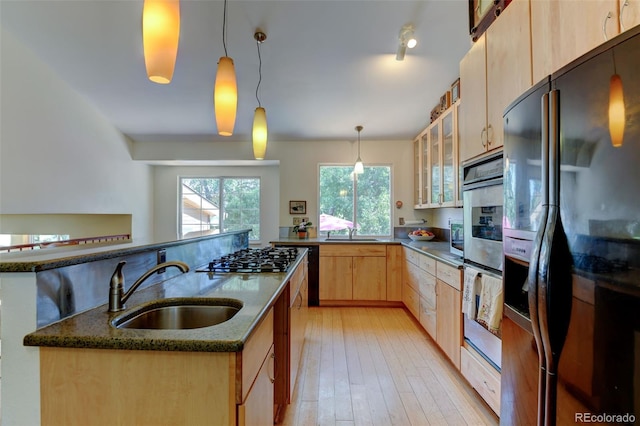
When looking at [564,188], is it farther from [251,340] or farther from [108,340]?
[108,340]

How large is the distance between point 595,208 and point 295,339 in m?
1.64

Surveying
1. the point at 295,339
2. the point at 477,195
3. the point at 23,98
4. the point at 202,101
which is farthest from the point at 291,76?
the point at 23,98

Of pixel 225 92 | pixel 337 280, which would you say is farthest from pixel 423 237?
pixel 225 92

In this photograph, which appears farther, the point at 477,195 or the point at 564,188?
the point at 477,195

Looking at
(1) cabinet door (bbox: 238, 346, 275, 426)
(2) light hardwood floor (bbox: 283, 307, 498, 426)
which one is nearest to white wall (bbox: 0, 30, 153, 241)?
(2) light hardwood floor (bbox: 283, 307, 498, 426)

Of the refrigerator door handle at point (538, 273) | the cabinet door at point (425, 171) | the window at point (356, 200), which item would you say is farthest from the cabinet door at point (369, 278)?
the refrigerator door handle at point (538, 273)

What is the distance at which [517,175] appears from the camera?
969mm

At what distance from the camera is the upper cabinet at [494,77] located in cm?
131

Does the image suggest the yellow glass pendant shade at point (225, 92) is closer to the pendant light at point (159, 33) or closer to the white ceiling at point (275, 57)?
the pendant light at point (159, 33)

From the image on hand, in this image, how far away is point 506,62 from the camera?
1443mm

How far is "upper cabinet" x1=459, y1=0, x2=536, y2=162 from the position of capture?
1.31 m

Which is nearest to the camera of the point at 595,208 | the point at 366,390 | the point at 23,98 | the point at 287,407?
the point at 595,208

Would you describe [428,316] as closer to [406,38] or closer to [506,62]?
[506,62]

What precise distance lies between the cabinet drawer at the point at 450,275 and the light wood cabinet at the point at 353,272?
4.07 ft
